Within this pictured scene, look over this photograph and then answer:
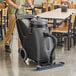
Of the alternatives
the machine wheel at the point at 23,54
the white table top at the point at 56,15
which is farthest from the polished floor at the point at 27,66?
the white table top at the point at 56,15

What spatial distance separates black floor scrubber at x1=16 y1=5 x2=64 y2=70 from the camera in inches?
168

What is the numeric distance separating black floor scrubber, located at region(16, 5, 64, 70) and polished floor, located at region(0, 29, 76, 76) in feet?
0.43

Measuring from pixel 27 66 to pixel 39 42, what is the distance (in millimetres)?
496

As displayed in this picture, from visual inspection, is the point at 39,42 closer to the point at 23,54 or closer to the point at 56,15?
the point at 23,54

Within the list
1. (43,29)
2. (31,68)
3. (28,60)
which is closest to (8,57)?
(28,60)

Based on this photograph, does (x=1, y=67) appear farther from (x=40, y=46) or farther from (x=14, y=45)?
(x=14, y=45)

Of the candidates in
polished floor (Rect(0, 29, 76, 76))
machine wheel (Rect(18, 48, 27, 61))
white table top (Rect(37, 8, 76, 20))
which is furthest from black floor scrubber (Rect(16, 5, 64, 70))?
white table top (Rect(37, 8, 76, 20))

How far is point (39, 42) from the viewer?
4.30 metres

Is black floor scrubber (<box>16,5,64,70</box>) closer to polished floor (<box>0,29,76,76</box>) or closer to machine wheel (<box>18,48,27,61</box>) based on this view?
machine wheel (<box>18,48,27,61</box>)

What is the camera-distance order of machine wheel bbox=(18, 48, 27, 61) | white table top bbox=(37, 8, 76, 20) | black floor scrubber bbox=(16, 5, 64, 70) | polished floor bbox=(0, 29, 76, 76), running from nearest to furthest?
polished floor bbox=(0, 29, 76, 76) → black floor scrubber bbox=(16, 5, 64, 70) → machine wheel bbox=(18, 48, 27, 61) → white table top bbox=(37, 8, 76, 20)

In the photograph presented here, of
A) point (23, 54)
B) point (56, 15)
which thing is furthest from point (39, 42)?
point (56, 15)

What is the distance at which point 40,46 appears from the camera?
4.31 m

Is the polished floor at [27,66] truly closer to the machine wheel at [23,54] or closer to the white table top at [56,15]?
the machine wheel at [23,54]

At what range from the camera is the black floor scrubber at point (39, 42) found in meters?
4.27
